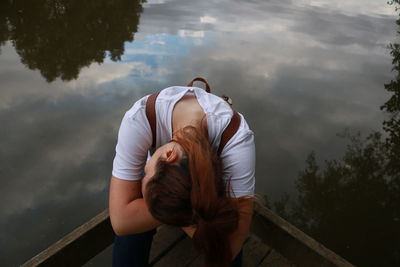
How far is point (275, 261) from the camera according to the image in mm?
2383

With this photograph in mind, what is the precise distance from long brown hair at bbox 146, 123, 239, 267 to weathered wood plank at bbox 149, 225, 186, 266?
1.16 m

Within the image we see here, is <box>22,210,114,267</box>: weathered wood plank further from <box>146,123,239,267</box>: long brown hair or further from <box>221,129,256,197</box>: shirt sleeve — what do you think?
<box>221,129,256,197</box>: shirt sleeve

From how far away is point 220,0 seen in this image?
37.4ft

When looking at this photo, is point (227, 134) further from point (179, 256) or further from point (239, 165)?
point (179, 256)

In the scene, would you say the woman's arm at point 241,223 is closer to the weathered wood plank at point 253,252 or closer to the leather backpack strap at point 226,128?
the leather backpack strap at point 226,128

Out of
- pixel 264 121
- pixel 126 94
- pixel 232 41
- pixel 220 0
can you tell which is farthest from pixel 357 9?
pixel 126 94

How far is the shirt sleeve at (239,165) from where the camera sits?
54.5 inches

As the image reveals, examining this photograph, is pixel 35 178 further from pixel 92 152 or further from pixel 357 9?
pixel 357 9

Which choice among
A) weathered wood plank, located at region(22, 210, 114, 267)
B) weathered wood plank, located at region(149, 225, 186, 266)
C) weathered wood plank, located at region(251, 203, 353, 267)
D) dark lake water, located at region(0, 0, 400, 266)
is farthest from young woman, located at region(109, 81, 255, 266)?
dark lake water, located at region(0, 0, 400, 266)

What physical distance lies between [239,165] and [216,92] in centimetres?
429

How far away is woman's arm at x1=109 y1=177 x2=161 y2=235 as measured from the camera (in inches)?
55.1

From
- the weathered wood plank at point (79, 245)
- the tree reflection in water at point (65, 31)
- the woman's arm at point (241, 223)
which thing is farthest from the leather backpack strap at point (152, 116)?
the tree reflection in water at point (65, 31)

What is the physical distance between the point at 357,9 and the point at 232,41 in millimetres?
6070

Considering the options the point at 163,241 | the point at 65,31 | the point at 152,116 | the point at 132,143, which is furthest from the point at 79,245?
the point at 65,31
